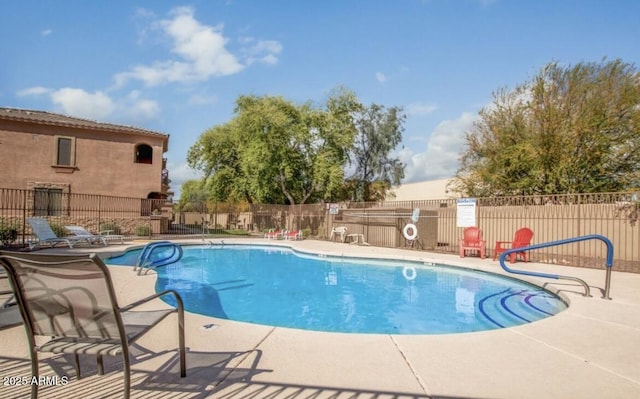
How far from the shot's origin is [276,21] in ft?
40.0

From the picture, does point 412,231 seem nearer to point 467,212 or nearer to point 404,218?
point 404,218

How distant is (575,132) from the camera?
16.2 meters

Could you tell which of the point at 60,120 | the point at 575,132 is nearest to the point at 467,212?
the point at 575,132

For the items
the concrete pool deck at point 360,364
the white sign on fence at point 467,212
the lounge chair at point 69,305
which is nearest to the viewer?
the lounge chair at point 69,305

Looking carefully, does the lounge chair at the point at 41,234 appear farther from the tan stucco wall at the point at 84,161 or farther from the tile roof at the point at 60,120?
the tile roof at the point at 60,120

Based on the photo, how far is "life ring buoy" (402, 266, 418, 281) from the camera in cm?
986

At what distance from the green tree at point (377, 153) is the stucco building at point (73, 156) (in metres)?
17.1

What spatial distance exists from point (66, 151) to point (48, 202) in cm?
291

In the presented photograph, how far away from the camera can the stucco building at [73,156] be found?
18.8 metres

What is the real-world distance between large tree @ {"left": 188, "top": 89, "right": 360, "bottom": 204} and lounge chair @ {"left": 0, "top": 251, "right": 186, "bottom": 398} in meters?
20.9

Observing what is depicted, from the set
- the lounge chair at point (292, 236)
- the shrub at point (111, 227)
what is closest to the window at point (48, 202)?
the shrub at point (111, 227)

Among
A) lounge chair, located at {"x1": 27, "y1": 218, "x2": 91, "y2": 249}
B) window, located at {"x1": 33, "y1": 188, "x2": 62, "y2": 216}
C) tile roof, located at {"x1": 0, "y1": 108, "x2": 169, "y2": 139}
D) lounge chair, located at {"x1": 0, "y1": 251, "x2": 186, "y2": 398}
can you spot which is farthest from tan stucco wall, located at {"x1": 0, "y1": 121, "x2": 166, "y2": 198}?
lounge chair, located at {"x1": 0, "y1": 251, "x2": 186, "y2": 398}

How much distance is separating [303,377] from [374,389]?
533 millimetres

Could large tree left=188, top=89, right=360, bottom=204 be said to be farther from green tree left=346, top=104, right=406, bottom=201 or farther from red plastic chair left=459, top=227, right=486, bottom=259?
red plastic chair left=459, top=227, right=486, bottom=259
